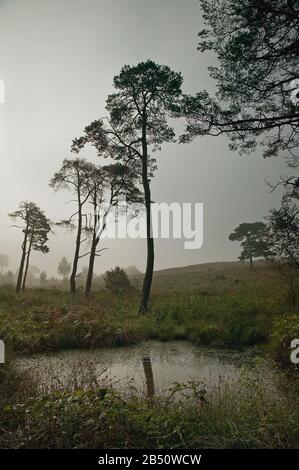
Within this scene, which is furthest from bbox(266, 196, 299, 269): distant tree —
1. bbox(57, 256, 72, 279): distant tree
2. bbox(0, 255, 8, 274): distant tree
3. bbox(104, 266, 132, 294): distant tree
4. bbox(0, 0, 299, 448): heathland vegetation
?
bbox(0, 255, 8, 274): distant tree

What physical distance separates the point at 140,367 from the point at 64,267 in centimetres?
10565

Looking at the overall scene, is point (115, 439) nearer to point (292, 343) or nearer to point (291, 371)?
point (291, 371)

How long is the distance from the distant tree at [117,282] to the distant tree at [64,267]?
→ 86.7 meters

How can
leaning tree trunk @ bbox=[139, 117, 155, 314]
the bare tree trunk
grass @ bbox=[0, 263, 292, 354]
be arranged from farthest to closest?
leaning tree trunk @ bbox=[139, 117, 155, 314], grass @ bbox=[0, 263, 292, 354], the bare tree trunk

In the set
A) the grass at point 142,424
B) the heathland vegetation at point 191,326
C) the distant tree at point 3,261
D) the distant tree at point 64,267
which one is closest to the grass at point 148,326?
the heathland vegetation at point 191,326

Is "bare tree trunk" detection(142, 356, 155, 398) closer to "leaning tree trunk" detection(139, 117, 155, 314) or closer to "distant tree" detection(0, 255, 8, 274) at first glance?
"leaning tree trunk" detection(139, 117, 155, 314)

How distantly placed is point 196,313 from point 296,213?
550 cm

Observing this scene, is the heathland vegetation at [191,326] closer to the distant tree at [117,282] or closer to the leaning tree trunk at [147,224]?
the leaning tree trunk at [147,224]

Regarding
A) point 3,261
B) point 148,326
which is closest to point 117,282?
point 148,326

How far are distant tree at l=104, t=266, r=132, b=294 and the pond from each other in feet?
44.6

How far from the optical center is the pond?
583 cm

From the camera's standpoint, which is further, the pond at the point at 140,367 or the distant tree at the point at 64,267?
the distant tree at the point at 64,267

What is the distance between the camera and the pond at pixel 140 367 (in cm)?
583

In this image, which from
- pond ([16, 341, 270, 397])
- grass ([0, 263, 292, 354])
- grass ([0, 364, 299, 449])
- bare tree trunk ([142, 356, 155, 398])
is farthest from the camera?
grass ([0, 263, 292, 354])
